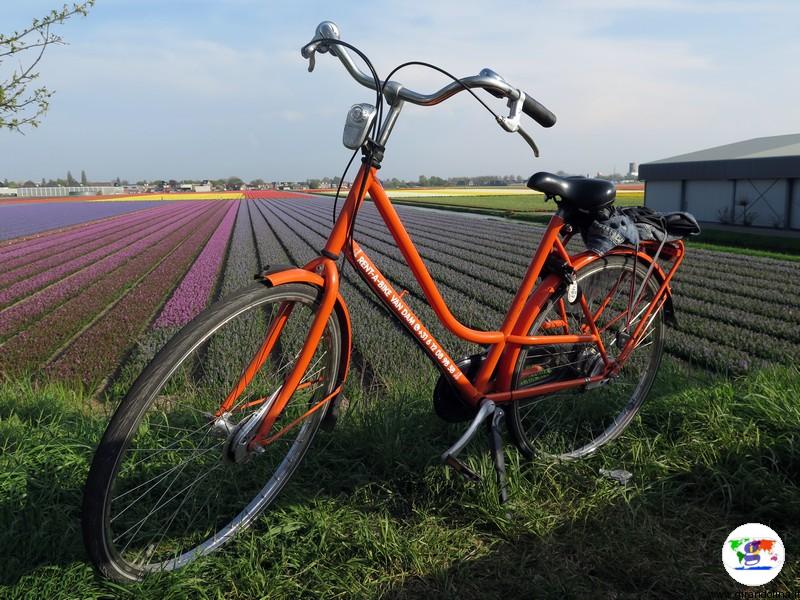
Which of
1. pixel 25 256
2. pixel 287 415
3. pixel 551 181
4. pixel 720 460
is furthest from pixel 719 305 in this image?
pixel 25 256

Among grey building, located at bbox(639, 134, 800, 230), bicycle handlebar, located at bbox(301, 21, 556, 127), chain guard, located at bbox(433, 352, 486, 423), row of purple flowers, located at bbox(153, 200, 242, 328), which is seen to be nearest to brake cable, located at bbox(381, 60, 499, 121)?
bicycle handlebar, located at bbox(301, 21, 556, 127)

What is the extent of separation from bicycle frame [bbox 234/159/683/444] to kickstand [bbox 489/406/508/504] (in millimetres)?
89

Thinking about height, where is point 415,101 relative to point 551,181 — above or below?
above

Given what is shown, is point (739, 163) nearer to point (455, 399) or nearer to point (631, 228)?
point (631, 228)

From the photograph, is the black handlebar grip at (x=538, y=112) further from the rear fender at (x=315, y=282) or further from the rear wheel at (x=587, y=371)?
the rear fender at (x=315, y=282)

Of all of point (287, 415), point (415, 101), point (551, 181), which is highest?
point (415, 101)

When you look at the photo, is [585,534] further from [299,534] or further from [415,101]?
[415,101]

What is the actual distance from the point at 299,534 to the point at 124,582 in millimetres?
632

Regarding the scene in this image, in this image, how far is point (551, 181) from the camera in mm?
2639

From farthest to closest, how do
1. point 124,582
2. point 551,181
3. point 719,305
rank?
point 719,305 → point 551,181 → point 124,582

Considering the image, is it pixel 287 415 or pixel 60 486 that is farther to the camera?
pixel 287 415

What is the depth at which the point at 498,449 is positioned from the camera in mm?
2584

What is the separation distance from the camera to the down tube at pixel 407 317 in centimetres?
231

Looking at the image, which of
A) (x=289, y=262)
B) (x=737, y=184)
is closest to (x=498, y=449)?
(x=289, y=262)
